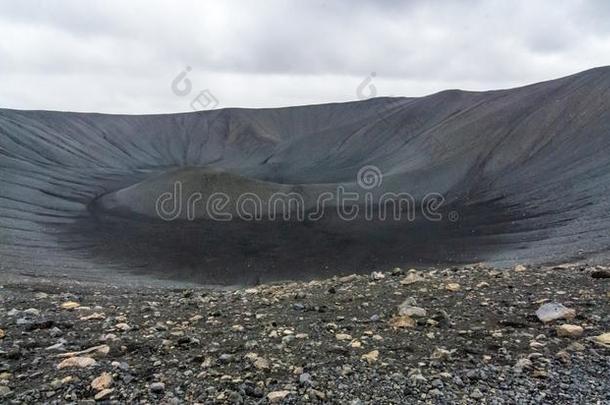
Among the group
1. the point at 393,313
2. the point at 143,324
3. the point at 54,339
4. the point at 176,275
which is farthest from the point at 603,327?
the point at 176,275

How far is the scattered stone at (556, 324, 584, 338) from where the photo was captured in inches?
207

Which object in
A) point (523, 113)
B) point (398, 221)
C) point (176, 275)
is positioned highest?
point (523, 113)

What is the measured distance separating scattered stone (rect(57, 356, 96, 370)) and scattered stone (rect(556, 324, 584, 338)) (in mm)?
4229

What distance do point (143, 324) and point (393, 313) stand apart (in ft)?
9.06

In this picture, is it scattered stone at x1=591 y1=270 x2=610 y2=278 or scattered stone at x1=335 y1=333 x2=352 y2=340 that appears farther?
scattered stone at x1=591 y1=270 x2=610 y2=278

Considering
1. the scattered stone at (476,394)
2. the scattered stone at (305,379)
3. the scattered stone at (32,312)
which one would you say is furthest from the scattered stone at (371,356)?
the scattered stone at (32,312)

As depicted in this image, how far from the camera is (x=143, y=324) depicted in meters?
6.27

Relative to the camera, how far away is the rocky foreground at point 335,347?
14.0ft

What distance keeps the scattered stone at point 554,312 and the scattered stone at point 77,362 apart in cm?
432

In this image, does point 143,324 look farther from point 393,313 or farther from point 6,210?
point 6,210

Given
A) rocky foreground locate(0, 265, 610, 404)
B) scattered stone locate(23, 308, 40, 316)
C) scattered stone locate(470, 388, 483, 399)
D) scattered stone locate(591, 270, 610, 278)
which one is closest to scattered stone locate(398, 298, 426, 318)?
rocky foreground locate(0, 265, 610, 404)

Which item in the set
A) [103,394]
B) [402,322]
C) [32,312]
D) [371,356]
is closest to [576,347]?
[402,322]

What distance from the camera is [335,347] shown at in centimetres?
516

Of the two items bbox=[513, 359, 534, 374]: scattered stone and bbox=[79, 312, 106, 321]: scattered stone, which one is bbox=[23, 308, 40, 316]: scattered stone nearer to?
bbox=[79, 312, 106, 321]: scattered stone
